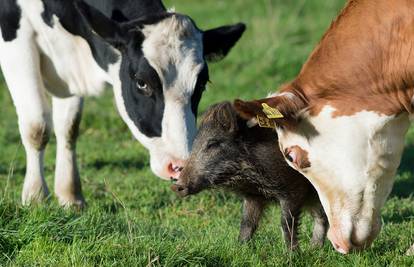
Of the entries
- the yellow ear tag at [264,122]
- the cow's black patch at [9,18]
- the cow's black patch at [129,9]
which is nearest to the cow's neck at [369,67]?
the yellow ear tag at [264,122]

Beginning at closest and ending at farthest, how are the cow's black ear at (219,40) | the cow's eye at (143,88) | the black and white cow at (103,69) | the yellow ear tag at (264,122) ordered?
1. the yellow ear tag at (264,122)
2. the black and white cow at (103,69)
3. the cow's eye at (143,88)
4. the cow's black ear at (219,40)

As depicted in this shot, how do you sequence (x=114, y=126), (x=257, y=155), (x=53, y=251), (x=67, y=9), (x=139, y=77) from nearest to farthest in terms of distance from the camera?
(x=53, y=251)
(x=257, y=155)
(x=139, y=77)
(x=67, y=9)
(x=114, y=126)

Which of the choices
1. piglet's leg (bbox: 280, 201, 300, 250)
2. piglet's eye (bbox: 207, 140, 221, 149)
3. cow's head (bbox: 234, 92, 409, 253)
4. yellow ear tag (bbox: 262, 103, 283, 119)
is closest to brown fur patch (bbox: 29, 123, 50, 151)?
piglet's eye (bbox: 207, 140, 221, 149)

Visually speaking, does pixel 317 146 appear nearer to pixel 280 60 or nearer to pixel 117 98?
pixel 117 98

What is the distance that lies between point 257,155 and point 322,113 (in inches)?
A: 30.5

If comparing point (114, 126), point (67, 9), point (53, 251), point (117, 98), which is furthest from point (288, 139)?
point (114, 126)

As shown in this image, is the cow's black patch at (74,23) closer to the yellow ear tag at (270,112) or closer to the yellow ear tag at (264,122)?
the yellow ear tag at (264,122)

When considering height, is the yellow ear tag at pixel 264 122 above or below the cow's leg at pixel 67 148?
above

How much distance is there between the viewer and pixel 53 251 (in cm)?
587

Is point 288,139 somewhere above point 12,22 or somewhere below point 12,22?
above

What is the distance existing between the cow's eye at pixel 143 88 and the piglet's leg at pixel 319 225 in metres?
1.60

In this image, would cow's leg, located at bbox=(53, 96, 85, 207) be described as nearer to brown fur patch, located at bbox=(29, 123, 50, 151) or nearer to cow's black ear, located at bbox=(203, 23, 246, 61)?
brown fur patch, located at bbox=(29, 123, 50, 151)

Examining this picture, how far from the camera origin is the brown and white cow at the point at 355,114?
19.4ft

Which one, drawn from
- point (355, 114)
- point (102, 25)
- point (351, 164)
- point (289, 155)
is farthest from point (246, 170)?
point (102, 25)
